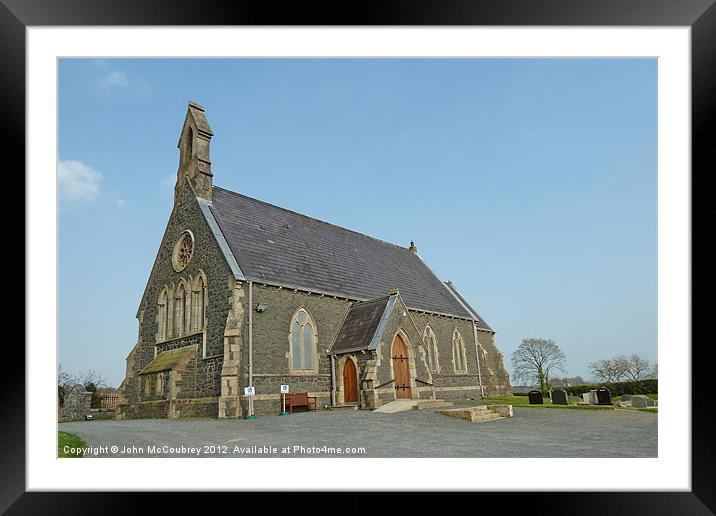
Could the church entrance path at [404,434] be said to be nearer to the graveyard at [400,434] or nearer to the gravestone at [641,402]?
the graveyard at [400,434]

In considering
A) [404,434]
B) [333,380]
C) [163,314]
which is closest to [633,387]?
[333,380]

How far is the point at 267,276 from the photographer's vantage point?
19797 millimetres

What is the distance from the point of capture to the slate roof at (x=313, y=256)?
2073cm

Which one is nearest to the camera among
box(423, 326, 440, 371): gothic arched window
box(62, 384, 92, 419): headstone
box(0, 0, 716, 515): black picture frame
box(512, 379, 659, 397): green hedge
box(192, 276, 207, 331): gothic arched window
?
box(0, 0, 716, 515): black picture frame

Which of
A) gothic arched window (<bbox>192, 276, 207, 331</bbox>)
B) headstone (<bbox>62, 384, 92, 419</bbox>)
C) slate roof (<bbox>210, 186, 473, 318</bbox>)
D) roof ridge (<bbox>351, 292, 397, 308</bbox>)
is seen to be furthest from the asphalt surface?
slate roof (<bbox>210, 186, 473, 318</bbox>)

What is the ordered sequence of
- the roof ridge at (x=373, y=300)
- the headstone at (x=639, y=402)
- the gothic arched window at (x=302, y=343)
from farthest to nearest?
the roof ridge at (x=373, y=300) < the gothic arched window at (x=302, y=343) < the headstone at (x=639, y=402)

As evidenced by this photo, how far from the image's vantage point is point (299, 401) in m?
19.3

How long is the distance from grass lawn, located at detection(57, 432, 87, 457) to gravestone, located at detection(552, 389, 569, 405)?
610 inches

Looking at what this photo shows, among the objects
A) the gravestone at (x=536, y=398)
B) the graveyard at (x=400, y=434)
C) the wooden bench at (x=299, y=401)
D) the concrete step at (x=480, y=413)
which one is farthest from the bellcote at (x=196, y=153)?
the gravestone at (x=536, y=398)

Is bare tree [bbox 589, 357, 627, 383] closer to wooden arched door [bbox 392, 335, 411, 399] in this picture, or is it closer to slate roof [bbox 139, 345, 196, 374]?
wooden arched door [bbox 392, 335, 411, 399]

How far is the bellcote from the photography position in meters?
21.9

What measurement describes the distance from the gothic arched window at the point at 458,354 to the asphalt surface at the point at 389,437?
12.5 meters

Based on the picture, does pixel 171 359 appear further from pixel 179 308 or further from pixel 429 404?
pixel 429 404

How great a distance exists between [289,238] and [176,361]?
23.6 feet
